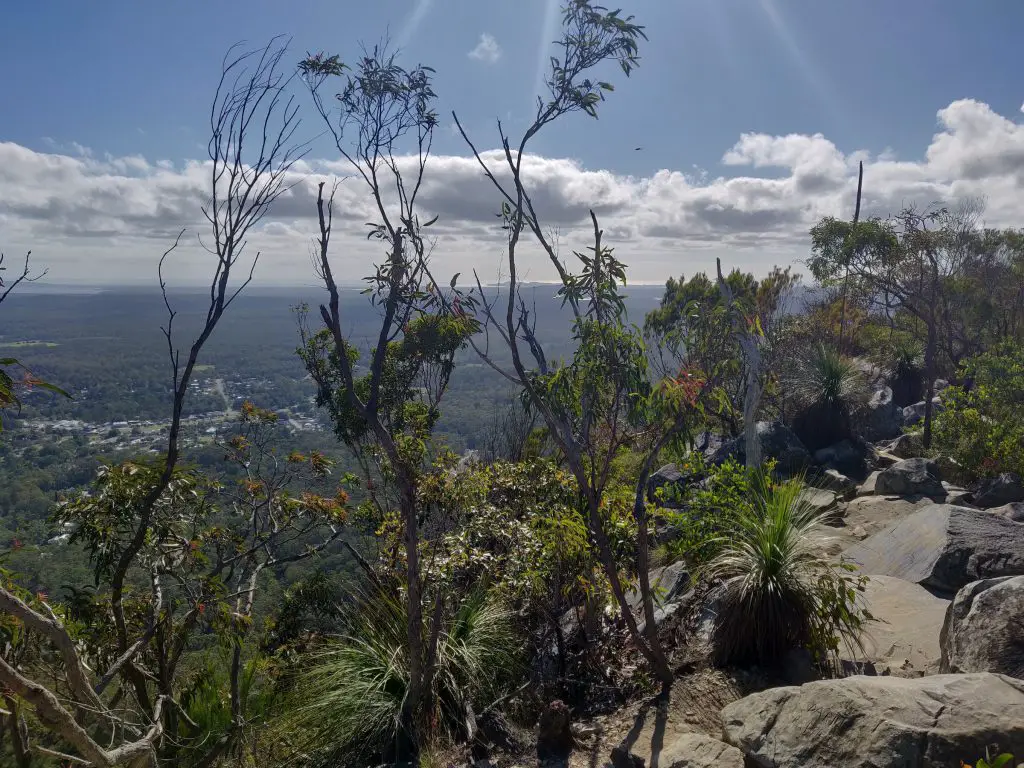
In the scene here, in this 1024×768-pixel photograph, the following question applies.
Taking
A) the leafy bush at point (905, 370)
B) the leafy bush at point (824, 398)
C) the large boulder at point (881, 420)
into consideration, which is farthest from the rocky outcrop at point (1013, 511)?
the leafy bush at point (905, 370)

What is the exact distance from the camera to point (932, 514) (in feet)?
23.8

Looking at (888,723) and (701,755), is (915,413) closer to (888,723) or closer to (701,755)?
(701,755)

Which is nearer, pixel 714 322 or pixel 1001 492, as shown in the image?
pixel 714 322

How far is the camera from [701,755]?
406 centimetres

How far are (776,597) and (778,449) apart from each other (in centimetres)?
849

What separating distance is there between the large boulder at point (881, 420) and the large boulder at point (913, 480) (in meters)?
5.13

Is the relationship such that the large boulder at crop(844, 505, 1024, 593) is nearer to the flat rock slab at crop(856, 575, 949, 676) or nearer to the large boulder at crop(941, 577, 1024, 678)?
the flat rock slab at crop(856, 575, 949, 676)

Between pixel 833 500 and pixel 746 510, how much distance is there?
5.27m

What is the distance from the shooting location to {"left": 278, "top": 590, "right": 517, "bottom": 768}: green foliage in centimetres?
545

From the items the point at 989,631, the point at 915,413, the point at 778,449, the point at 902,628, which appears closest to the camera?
the point at 989,631

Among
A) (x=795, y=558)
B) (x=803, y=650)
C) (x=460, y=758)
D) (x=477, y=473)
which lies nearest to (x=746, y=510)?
(x=795, y=558)

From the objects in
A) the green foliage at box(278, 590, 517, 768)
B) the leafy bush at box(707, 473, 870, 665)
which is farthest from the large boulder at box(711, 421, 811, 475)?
the green foliage at box(278, 590, 517, 768)

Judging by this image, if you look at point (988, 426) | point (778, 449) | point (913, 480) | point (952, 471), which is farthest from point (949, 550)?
point (778, 449)

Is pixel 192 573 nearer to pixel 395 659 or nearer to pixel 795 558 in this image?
pixel 395 659
